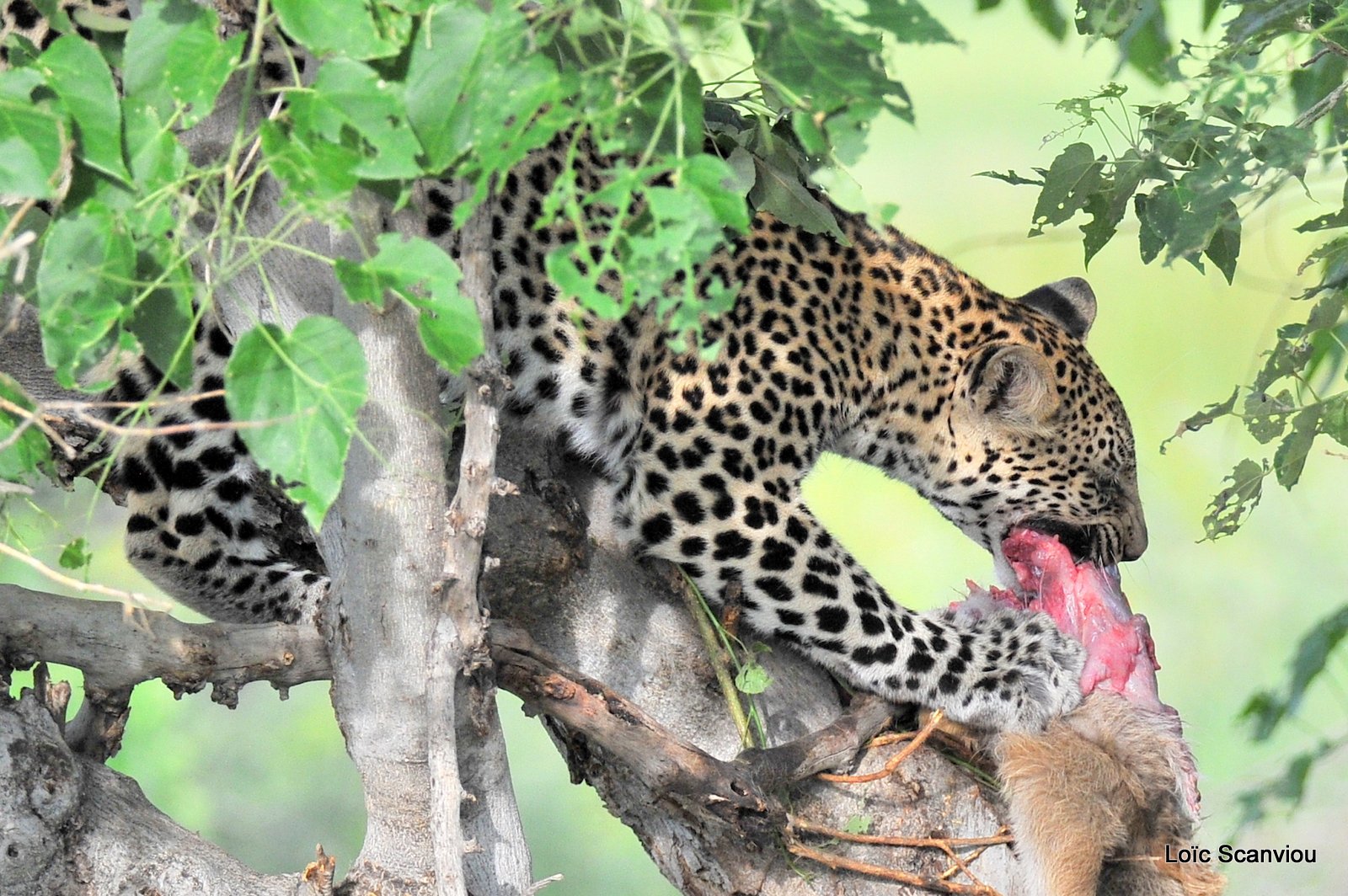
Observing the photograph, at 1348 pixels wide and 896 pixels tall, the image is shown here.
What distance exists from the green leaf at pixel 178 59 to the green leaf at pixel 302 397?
0.31 meters

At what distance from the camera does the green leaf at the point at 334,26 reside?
1.81m

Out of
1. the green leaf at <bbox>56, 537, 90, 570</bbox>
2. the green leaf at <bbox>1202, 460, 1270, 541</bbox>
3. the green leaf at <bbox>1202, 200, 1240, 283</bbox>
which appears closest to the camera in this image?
the green leaf at <bbox>56, 537, 90, 570</bbox>

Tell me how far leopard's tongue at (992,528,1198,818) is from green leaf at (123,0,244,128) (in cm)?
277

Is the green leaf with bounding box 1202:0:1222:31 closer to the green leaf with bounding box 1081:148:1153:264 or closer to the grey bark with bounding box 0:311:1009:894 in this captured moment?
the green leaf with bounding box 1081:148:1153:264

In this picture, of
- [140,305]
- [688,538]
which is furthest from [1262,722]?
[140,305]

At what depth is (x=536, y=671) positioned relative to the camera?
9.64 ft

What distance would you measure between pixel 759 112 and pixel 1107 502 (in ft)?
7.28

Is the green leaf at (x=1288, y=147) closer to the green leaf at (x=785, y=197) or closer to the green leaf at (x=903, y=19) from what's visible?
the green leaf at (x=785, y=197)

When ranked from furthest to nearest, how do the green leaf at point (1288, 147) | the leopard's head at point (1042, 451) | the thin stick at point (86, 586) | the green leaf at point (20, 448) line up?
1. the leopard's head at point (1042, 451)
2. the green leaf at point (1288, 147)
3. the green leaf at point (20, 448)
4. the thin stick at point (86, 586)

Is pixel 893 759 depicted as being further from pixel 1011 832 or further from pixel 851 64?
pixel 851 64

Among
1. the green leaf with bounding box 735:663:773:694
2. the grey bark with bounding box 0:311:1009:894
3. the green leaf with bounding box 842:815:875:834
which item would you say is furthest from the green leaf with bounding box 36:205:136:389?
the green leaf with bounding box 842:815:875:834

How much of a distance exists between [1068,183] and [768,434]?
1003 millimetres

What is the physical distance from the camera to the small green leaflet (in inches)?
73.9

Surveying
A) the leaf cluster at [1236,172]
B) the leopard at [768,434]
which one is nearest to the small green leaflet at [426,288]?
the leaf cluster at [1236,172]
